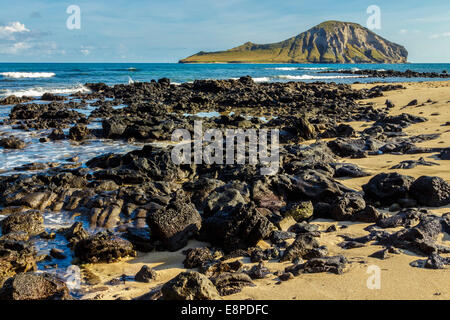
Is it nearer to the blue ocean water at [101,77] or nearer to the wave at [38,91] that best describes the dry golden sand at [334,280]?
the wave at [38,91]

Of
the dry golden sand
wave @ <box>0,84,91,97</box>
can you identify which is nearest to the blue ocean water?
wave @ <box>0,84,91,97</box>

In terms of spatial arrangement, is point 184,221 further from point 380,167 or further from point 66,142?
point 66,142

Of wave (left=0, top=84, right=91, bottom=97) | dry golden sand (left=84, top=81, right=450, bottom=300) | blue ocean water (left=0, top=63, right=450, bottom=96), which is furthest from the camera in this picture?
blue ocean water (left=0, top=63, right=450, bottom=96)

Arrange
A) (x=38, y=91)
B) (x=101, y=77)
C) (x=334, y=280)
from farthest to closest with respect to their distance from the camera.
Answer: (x=101, y=77) < (x=38, y=91) < (x=334, y=280)

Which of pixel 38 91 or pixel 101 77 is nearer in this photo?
pixel 38 91

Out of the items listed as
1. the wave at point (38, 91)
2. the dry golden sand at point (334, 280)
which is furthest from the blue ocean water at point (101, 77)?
the dry golden sand at point (334, 280)

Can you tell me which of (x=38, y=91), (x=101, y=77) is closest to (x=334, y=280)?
(x=38, y=91)

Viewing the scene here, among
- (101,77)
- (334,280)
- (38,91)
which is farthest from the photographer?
(101,77)

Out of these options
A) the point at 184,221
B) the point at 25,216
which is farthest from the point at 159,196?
the point at 25,216

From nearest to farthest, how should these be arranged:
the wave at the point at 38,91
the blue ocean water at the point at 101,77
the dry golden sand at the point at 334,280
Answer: the dry golden sand at the point at 334,280 → the wave at the point at 38,91 → the blue ocean water at the point at 101,77

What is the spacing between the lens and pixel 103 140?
53.5 feet

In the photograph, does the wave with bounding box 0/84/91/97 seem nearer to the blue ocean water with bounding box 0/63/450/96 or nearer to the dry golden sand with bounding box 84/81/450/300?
the blue ocean water with bounding box 0/63/450/96

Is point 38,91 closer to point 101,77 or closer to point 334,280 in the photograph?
point 101,77
